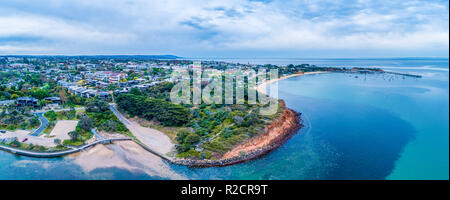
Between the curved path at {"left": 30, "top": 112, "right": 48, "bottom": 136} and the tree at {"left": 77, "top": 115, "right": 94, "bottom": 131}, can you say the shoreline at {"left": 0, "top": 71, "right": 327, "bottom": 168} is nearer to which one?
the tree at {"left": 77, "top": 115, "right": 94, "bottom": 131}

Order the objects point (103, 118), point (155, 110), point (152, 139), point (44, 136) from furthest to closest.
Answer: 1. point (155, 110)
2. point (103, 118)
3. point (152, 139)
4. point (44, 136)

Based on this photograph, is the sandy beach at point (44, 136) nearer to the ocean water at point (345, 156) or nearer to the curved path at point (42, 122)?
the curved path at point (42, 122)

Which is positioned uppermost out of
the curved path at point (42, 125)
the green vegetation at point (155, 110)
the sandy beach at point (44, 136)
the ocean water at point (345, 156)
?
the green vegetation at point (155, 110)

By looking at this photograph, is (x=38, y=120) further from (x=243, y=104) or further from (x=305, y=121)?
(x=305, y=121)

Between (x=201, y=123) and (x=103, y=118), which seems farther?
(x=103, y=118)

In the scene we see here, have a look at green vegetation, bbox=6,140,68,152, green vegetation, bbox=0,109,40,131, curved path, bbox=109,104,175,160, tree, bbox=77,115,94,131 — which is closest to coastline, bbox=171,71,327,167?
curved path, bbox=109,104,175,160

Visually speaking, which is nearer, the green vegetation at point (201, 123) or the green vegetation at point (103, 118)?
the green vegetation at point (201, 123)

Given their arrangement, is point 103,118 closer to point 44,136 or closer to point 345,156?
point 44,136

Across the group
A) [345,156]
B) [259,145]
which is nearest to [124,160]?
[259,145]

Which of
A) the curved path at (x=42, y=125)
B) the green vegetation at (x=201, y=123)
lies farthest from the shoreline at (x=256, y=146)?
the curved path at (x=42, y=125)

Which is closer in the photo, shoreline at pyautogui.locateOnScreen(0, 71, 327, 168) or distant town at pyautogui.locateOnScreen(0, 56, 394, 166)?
shoreline at pyautogui.locateOnScreen(0, 71, 327, 168)

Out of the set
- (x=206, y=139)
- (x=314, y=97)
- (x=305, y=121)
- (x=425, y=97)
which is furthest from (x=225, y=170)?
(x=425, y=97)

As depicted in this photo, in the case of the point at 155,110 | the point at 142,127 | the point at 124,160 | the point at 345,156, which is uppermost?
the point at 155,110

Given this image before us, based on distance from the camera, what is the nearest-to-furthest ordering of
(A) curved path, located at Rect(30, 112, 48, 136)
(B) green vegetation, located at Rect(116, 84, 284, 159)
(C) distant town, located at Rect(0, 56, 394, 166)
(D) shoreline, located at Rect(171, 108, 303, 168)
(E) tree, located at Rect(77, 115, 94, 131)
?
(D) shoreline, located at Rect(171, 108, 303, 168)
(C) distant town, located at Rect(0, 56, 394, 166)
(B) green vegetation, located at Rect(116, 84, 284, 159)
(A) curved path, located at Rect(30, 112, 48, 136)
(E) tree, located at Rect(77, 115, 94, 131)
